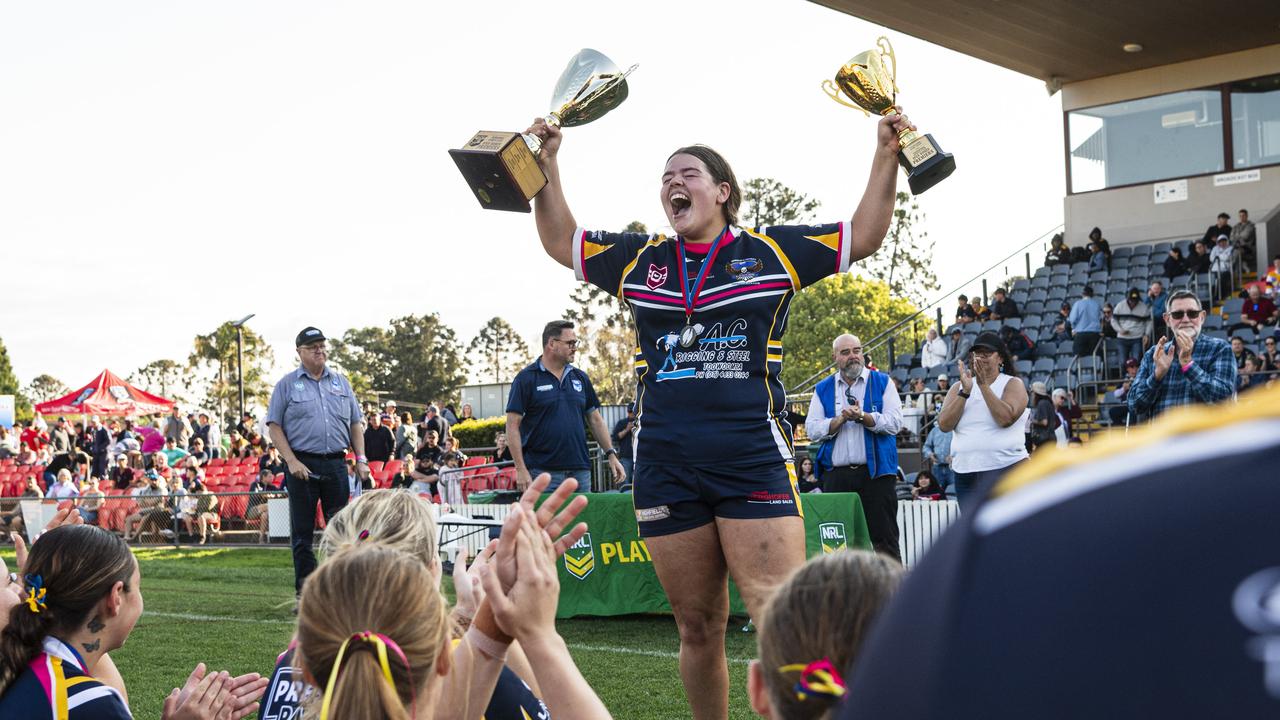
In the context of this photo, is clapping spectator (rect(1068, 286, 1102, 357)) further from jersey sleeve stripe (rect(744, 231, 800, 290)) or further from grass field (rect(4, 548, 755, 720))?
jersey sleeve stripe (rect(744, 231, 800, 290))

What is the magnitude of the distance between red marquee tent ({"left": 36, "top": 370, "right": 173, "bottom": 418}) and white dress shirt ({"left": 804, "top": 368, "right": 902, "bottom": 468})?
32.4 metres

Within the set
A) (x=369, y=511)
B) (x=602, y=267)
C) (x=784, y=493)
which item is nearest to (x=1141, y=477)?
(x=369, y=511)

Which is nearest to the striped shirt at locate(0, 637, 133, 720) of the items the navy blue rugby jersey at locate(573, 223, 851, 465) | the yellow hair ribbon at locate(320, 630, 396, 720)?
the yellow hair ribbon at locate(320, 630, 396, 720)

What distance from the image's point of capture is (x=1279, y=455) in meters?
0.47

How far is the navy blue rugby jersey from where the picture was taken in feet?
12.1

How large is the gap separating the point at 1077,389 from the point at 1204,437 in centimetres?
2067

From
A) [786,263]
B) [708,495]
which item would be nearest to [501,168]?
[786,263]

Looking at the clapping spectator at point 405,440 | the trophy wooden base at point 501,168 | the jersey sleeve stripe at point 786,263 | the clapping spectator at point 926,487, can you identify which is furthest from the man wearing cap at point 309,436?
the clapping spectator at point 405,440

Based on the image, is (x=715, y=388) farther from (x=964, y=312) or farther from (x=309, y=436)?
(x=964, y=312)

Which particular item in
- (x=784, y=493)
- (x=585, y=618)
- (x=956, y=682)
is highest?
(x=956, y=682)

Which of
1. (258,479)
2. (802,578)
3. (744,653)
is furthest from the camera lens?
(258,479)

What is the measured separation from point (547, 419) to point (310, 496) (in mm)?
1943

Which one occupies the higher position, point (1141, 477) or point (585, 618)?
point (1141, 477)

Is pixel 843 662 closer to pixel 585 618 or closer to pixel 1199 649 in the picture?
pixel 1199 649
